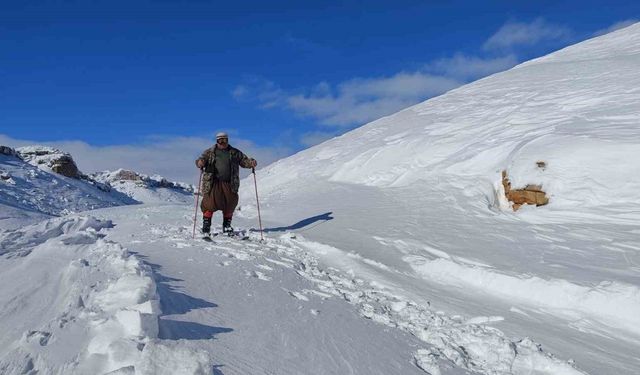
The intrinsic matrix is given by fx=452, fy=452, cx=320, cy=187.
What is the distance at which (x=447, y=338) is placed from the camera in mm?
4551

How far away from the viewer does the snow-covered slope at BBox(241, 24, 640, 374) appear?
5777 millimetres

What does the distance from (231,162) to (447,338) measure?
570 cm

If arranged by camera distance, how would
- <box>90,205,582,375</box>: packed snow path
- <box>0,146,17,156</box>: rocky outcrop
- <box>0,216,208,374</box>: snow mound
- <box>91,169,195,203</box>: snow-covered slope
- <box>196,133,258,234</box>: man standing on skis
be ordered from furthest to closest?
1. <box>91,169,195,203</box>: snow-covered slope
2. <box>0,146,17,156</box>: rocky outcrop
3. <box>196,133,258,234</box>: man standing on skis
4. <box>90,205,582,375</box>: packed snow path
5. <box>0,216,208,374</box>: snow mound

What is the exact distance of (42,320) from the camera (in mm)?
3314

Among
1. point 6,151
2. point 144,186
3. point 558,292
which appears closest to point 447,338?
point 558,292

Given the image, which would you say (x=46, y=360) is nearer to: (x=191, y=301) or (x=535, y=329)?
(x=191, y=301)

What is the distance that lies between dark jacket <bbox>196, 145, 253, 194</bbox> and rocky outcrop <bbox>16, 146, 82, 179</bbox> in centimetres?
4202

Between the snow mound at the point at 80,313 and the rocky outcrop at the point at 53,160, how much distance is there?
4481 centimetres

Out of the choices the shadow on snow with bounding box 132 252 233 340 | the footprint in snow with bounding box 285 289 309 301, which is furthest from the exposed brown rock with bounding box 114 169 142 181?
the shadow on snow with bounding box 132 252 233 340

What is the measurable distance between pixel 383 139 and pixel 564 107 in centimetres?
689

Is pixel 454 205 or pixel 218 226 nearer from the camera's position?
pixel 218 226

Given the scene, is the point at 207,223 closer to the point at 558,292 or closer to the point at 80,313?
the point at 80,313

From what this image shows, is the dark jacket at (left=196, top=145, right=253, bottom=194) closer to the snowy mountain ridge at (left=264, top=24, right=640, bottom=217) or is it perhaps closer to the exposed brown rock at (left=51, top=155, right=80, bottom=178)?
the snowy mountain ridge at (left=264, top=24, right=640, bottom=217)

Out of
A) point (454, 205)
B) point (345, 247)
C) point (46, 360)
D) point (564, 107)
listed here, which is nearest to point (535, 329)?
point (345, 247)
